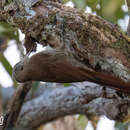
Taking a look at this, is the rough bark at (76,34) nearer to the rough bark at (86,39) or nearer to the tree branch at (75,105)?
the rough bark at (86,39)

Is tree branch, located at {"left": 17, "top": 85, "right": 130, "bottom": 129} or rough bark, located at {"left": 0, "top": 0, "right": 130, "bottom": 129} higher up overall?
rough bark, located at {"left": 0, "top": 0, "right": 130, "bottom": 129}

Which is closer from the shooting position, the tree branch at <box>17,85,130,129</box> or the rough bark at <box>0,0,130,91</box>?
the rough bark at <box>0,0,130,91</box>

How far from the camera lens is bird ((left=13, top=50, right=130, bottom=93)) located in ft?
2.45

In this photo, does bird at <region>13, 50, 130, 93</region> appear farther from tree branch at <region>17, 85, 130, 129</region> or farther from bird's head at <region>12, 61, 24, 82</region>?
tree branch at <region>17, 85, 130, 129</region>

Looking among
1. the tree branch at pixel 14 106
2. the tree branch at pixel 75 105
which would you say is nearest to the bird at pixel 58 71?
the tree branch at pixel 75 105

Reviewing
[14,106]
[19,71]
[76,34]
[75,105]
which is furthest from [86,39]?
[75,105]

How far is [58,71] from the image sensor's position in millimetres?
769

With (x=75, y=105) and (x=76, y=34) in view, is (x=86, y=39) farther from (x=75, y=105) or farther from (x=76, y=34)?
(x=75, y=105)

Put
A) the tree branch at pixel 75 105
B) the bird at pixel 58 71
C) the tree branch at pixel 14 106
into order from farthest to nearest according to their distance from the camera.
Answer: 1. the tree branch at pixel 14 106
2. the tree branch at pixel 75 105
3. the bird at pixel 58 71

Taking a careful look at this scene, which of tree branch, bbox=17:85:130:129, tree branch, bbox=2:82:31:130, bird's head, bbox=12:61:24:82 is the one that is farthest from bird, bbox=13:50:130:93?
tree branch, bbox=2:82:31:130

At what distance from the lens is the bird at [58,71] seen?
2.45ft

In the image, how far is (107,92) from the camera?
1106 mm

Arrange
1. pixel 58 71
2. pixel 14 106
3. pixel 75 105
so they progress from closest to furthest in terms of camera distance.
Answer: pixel 58 71, pixel 14 106, pixel 75 105

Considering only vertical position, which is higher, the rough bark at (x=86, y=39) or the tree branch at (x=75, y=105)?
the rough bark at (x=86, y=39)
